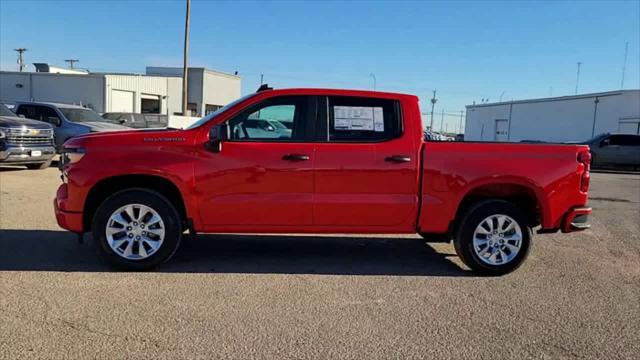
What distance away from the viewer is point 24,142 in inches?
508

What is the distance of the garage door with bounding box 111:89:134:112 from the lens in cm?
4109

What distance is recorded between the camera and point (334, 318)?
431 cm

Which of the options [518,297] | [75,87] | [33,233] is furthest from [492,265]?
[75,87]

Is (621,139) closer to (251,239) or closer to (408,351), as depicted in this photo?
(251,239)

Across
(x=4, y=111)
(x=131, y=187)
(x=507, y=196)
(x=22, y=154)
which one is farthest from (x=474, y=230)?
(x=4, y=111)

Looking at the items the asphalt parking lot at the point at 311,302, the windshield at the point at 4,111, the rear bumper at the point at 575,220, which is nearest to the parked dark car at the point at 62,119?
the windshield at the point at 4,111

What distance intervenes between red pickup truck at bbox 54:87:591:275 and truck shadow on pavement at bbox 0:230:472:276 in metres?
0.44

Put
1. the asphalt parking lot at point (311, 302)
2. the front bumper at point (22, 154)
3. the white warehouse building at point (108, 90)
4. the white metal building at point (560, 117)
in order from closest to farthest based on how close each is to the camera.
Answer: the asphalt parking lot at point (311, 302), the front bumper at point (22, 154), the white metal building at point (560, 117), the white warehouse building at point (108, 90)

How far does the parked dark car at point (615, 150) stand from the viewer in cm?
2225

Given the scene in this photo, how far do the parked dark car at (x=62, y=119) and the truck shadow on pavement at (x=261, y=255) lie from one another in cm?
971

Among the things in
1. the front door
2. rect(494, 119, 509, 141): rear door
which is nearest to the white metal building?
rect(494, 119, 509, 141): rear door

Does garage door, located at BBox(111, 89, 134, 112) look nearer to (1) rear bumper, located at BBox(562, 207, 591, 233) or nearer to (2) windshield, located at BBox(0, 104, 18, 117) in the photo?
(2) windshield, located at BBox(0, 104, 18, 117)

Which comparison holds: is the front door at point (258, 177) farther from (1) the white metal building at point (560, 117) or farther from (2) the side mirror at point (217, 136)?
(1) the white metal building at point (560, 117)

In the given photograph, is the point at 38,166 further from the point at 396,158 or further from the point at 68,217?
the point at 396,158
